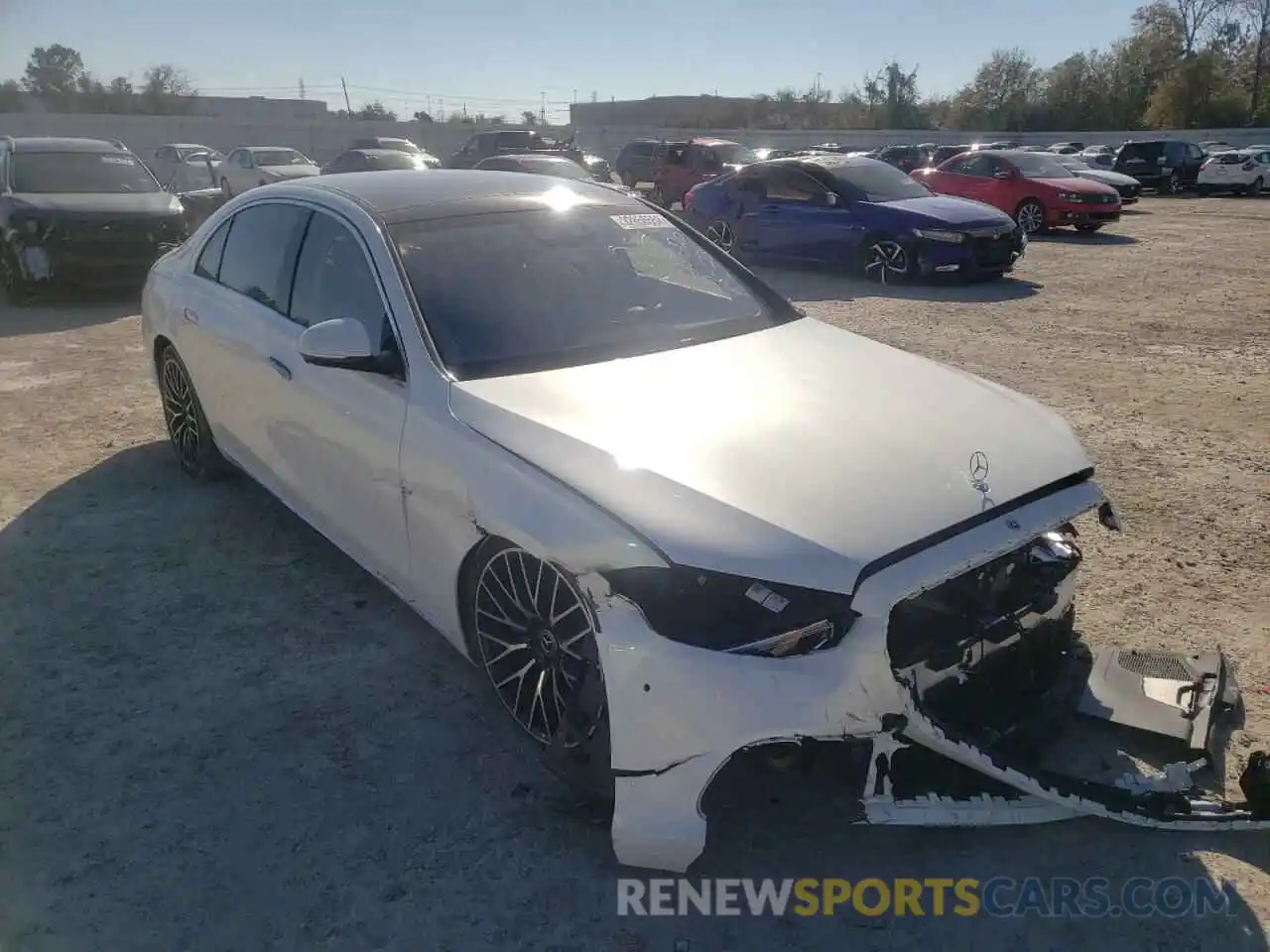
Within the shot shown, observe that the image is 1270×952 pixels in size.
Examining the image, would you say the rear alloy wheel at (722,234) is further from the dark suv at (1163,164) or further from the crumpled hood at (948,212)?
the dark suv at (1163,164)

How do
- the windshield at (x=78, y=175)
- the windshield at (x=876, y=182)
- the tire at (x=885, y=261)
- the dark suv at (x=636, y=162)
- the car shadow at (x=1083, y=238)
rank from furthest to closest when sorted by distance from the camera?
the dark suv at (x=636, y=162) < the car shadow at (x=1083, y=238) < the windshield at (x=876, y=182) < the tire at (x=885, y=261) < the windshield at (x=78, y=175)

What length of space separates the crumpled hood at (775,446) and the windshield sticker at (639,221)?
2.96 ft

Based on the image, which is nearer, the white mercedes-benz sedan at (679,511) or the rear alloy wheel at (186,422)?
the white mercedes-benz sedan at (679,511)

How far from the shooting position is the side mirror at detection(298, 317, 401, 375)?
3258 millimetres

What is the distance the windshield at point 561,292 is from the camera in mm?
3381

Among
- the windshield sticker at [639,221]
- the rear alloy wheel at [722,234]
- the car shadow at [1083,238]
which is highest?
the windshield sticker at [639,221]

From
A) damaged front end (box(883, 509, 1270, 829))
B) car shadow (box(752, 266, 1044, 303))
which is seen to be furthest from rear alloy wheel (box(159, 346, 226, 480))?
car shadow (box(752, 266, 1044, 303))

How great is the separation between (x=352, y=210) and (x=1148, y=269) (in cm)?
1237

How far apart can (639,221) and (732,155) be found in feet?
65.2

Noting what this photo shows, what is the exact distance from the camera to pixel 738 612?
240 cm

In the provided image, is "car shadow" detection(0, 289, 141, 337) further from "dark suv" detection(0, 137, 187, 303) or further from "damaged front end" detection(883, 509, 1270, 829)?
"damaged front end" detection(883, 509, 1270, 829)

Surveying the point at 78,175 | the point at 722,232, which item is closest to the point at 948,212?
the point at 722,232

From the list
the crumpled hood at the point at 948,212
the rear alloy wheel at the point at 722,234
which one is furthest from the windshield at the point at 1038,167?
the rear alloy wheel at the point at 722,234

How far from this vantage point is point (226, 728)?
3.31m
